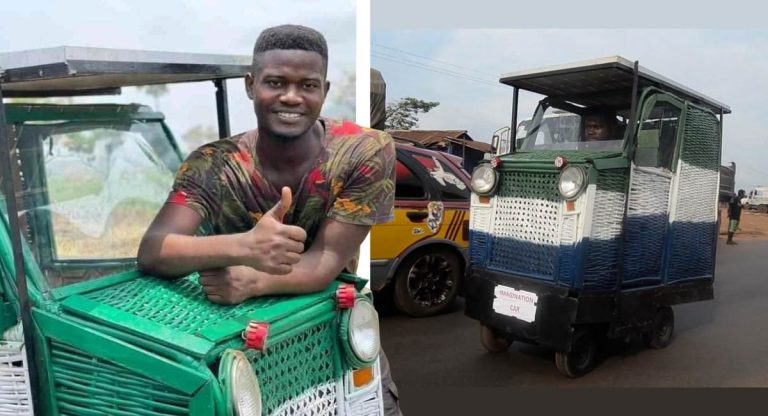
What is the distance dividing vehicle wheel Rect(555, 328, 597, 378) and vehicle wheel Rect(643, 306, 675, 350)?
0.31 meters

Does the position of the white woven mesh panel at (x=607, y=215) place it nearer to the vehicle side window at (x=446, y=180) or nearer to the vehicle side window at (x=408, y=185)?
the vehicle side window at (x=446, y=180)

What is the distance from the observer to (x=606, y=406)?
2973 mm

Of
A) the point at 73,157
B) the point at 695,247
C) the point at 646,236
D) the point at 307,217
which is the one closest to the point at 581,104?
the point at 646,236

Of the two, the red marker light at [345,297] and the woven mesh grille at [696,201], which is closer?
the red marker light at [345,297]

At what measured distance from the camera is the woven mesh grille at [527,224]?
3.01 m

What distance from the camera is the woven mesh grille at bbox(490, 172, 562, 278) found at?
3.01 metres

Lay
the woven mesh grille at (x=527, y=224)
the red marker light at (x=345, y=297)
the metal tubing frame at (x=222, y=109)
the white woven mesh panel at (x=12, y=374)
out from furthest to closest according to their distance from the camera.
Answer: the woven mesh grille at (x=527, y=224) → the metal tubing frame at (x=222, y=109) → the red marker light at (x=345, y=297) → the white woven mesh panel at (x=12, y=374)

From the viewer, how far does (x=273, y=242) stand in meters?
1.47

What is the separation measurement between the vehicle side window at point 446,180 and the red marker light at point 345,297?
170cm

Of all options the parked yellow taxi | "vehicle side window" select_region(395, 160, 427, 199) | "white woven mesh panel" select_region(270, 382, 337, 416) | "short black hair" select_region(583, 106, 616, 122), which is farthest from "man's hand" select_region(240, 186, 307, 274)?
"short black hair" select_region(583, 106, 616, 122)

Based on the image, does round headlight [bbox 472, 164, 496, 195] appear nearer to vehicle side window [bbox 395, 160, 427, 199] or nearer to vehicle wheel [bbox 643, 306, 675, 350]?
vehicle side window [bbox 395, 160, 427, 199]

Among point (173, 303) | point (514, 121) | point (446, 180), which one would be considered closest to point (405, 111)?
point (514, 121)

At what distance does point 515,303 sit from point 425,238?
1.93ft

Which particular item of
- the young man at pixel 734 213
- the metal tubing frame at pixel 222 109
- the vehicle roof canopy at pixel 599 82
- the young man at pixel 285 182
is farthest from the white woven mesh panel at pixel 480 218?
the metal tubing frame at pixel 222 109
